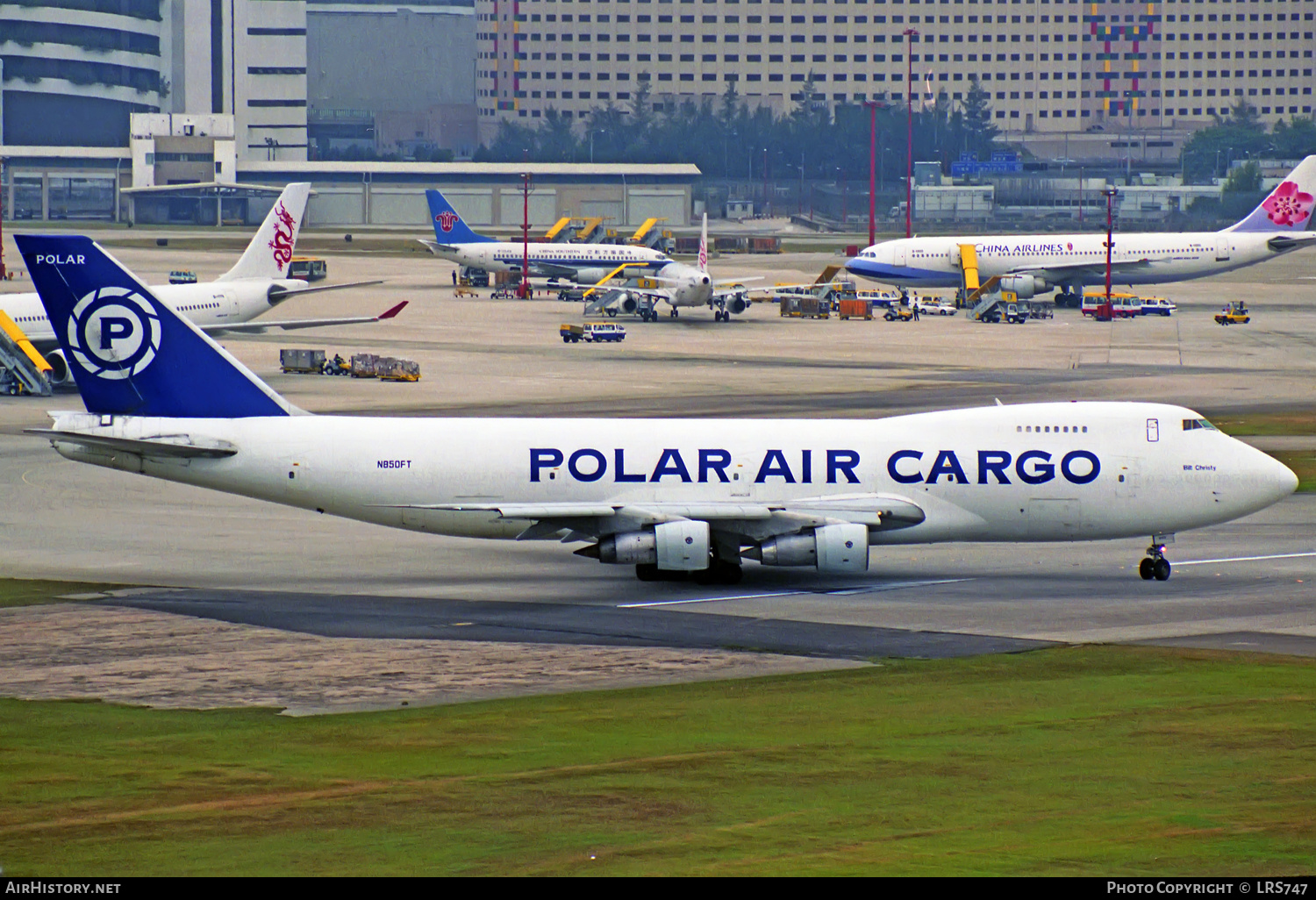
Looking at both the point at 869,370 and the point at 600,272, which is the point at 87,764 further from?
the point at 600,272

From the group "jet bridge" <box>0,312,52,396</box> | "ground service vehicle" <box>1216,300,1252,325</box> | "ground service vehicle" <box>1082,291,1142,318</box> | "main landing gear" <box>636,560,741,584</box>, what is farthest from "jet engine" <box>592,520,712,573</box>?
"ground service vehicle" <box>1082,291,1142,318</box>

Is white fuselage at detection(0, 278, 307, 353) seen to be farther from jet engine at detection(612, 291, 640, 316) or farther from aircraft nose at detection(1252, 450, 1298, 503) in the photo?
aircraft nose at detection(1252, 450, 1298, 503)

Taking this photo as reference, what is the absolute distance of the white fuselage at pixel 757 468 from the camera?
46781 mm

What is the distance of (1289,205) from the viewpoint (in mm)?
159500

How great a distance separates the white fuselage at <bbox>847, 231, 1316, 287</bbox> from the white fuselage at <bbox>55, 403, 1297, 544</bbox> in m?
112

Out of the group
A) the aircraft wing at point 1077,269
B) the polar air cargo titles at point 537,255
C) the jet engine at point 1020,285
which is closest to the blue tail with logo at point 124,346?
the polar air cargo titles at point 537,255

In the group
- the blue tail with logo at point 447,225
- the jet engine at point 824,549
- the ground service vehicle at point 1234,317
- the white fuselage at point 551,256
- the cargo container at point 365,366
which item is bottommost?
the jet engine at point 824,549

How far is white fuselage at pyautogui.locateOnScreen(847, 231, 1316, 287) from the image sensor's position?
15825cm

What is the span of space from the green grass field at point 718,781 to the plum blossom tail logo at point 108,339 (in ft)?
50.5

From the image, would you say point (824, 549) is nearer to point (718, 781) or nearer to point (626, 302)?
point (718, 781)

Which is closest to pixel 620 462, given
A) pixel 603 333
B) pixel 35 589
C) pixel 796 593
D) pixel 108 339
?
pixel 796 593

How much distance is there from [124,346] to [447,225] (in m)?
132

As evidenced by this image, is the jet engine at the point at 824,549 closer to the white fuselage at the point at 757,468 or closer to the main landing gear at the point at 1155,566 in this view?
the white fuselage at the point at 757,468

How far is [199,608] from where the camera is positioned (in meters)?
43.3
